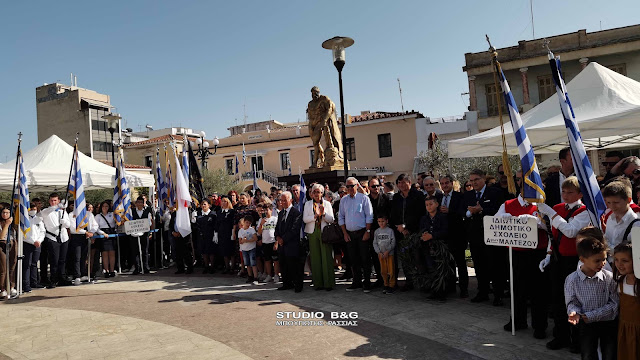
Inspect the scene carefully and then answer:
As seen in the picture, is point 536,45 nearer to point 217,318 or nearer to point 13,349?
point 217,318

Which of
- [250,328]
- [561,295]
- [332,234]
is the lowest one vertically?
[250,328]

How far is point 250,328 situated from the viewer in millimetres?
5410

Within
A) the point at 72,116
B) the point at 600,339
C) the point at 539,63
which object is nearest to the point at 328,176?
the point at 600,339

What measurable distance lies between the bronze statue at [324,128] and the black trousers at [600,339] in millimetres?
8890

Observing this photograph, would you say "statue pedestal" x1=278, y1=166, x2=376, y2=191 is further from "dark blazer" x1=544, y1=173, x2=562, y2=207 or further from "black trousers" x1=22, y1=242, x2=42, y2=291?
"black trousers" x1=22, y1=242, x2=42, y2=291

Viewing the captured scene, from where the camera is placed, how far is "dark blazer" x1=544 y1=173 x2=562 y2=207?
5.77m

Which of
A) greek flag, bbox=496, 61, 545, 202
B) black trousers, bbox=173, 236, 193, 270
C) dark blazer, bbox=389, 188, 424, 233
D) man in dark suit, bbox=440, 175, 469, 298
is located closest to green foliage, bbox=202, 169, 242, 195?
black trousers, bbox=173, 236, 193, 270

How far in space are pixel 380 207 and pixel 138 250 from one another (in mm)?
6451

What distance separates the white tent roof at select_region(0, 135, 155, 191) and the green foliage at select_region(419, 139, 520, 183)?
1393 cm

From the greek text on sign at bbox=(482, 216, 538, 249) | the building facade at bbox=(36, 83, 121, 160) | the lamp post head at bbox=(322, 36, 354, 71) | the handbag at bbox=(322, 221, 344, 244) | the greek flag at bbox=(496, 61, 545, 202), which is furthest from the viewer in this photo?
the building facade at bbox=(36, 83, 121, 160)

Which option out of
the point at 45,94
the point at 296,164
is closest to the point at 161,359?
the point at 296,164

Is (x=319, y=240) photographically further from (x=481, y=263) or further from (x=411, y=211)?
(x=481, y=263)

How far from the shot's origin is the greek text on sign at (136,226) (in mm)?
10117

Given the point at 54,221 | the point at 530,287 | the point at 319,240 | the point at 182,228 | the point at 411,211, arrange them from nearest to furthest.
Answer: the point at 530,287, the point at 411,211, the point at 319,240, the point at 54,221, the point at 182,228
